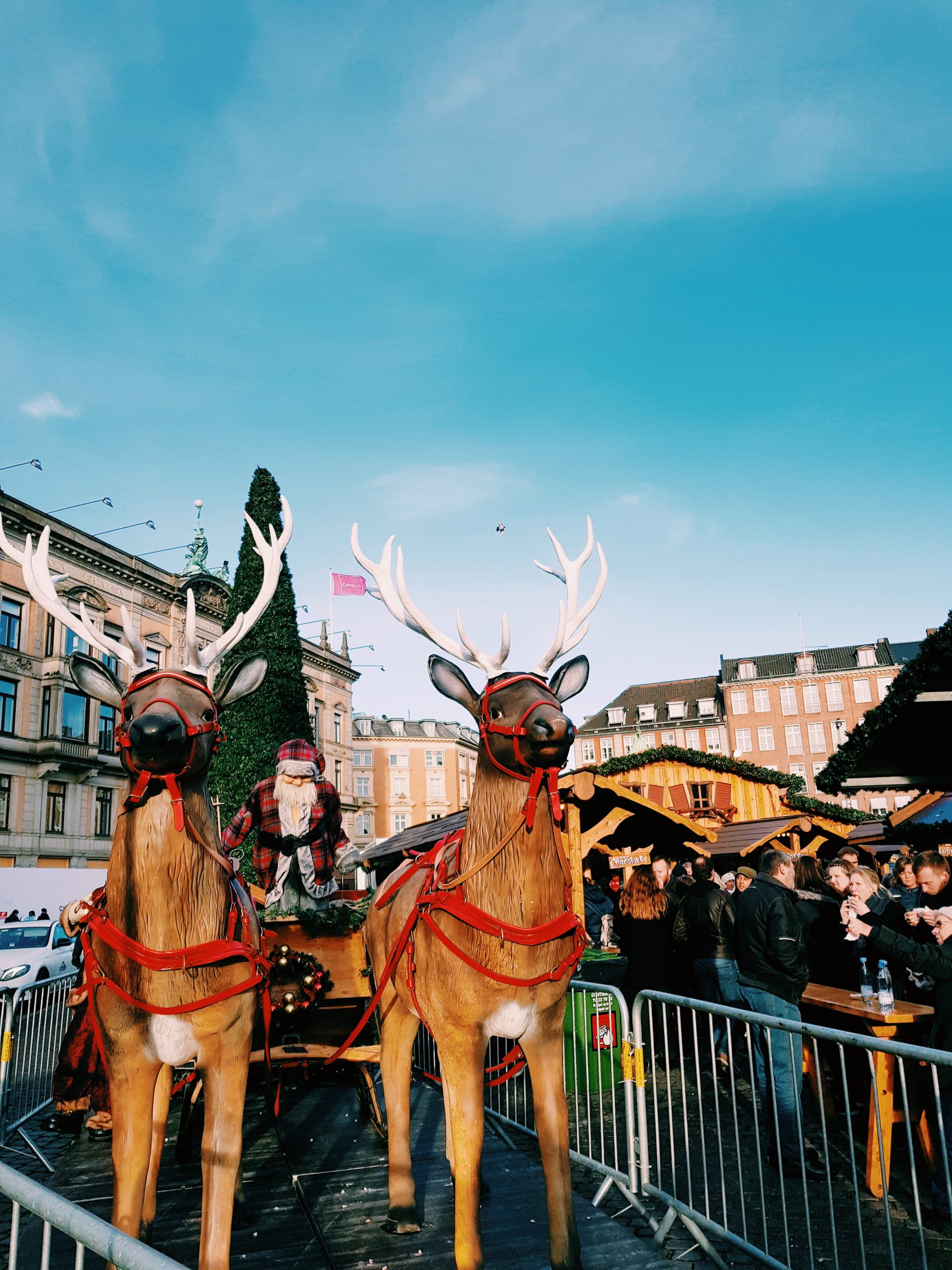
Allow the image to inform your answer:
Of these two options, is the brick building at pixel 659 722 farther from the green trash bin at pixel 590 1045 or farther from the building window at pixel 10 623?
the green trash bin at pixel 590 1045

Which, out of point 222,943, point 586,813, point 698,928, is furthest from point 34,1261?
point 586,813

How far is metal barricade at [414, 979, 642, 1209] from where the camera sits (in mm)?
5074

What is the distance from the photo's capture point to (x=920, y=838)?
11359mm

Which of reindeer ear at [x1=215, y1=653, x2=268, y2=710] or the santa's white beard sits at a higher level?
reindeer ear at [x1=215, y1=653, x2=268, y2=710]

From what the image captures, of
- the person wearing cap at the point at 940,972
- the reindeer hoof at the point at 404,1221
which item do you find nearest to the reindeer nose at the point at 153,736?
the reindeer hoof at the point at 404,1221

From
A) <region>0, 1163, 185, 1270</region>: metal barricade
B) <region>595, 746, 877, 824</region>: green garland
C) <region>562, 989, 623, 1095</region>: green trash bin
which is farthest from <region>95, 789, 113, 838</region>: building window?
<region>0, 1163, 185, 1270</region>: metal barricade

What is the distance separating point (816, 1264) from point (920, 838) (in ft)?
27.1

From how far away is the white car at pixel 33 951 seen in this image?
1517cm

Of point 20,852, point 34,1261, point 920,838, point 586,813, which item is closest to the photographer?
point 34,1261

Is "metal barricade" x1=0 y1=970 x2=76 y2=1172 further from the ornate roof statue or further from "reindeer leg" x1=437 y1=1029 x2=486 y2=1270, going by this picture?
the ornate roof statue

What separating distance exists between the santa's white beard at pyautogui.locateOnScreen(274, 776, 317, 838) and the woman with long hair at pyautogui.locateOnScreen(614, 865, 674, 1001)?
4.43m

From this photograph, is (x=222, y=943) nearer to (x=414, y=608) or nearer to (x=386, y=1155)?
→ (x=414, y=608)

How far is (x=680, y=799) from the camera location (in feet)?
66.6

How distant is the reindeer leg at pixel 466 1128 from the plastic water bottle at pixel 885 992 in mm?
3155
